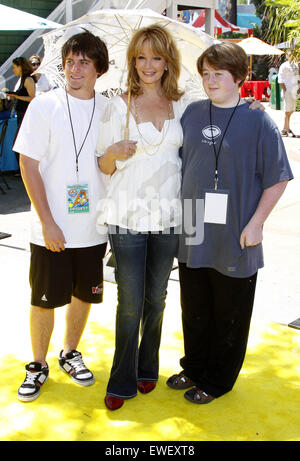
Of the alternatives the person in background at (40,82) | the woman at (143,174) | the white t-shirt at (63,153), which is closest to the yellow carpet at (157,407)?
the woman at (143,174)

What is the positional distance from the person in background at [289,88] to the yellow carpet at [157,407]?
1085cm

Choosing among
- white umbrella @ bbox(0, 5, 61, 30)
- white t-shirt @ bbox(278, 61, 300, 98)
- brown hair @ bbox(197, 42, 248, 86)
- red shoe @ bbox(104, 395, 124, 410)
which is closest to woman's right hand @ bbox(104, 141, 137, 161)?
brown hair @ bbox(197, 42, 248, 86)

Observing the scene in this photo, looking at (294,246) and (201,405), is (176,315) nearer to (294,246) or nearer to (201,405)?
(201,405)

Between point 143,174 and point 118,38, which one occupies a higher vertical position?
point 118,38

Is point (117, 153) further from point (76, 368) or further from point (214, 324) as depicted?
point (76, 368)

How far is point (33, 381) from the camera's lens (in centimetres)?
338

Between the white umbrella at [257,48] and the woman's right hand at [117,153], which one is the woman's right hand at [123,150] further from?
the white umbrella at [257,48]

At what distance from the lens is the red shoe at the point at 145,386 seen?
340 cm

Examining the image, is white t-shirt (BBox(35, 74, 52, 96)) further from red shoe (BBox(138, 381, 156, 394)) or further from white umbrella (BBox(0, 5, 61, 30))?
red shoe (BBox(138, 381, 156, 394))

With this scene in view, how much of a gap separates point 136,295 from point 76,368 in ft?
2.55

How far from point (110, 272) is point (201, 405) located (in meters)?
2.34

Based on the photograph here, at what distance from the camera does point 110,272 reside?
5465 mm

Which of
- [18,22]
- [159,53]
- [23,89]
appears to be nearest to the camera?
[159,53]

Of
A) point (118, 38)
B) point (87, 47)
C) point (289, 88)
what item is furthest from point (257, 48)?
point (87, 47)
